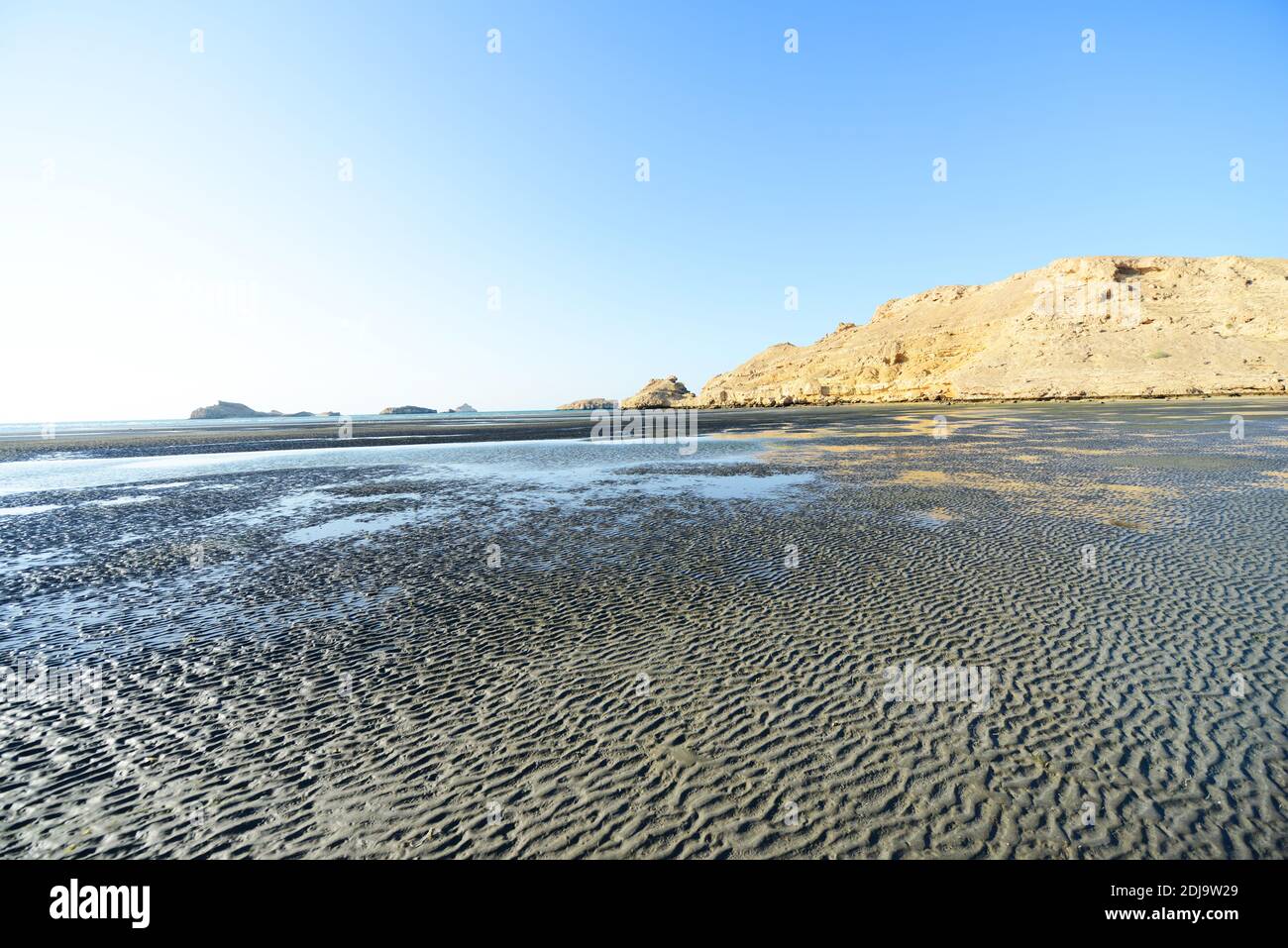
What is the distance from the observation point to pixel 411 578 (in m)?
10.6

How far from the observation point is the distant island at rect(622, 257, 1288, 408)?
83000 millimetres

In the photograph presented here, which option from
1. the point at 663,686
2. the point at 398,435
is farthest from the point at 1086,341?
the point at 663,686

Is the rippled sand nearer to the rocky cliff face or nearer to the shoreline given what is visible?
the shoreline

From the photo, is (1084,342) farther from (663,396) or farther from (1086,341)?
(663,396)

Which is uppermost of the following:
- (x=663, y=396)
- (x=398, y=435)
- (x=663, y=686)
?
(x=663, y=396)

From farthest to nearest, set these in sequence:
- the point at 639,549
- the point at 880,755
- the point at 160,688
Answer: the point at 639,549 → the point at 160,688 → the point at 880,755

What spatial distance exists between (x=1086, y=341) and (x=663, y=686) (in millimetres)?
120449

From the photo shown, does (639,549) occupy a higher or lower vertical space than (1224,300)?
lower

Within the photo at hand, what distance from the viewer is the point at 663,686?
625 centimetres

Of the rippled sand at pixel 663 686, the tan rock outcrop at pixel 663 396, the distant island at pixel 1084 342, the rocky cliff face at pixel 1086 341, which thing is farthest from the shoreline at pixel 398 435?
the tan rock outcrop at pixel 663 396
